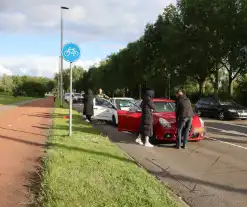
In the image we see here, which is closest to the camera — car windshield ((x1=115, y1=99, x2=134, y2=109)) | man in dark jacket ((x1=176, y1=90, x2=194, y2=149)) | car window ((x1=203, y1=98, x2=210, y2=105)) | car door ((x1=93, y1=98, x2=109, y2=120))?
man in dark jacket ((x1=176, y1=90, x2=194, y2=149))

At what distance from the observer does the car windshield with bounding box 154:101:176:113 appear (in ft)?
42.6

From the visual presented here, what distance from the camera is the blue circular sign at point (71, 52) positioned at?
11633 mm

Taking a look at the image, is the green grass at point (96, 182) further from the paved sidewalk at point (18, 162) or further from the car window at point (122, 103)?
the car window at point (122, 103)

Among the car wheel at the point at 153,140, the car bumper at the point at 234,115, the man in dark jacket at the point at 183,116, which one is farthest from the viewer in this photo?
the car bumper at the point at 234,115

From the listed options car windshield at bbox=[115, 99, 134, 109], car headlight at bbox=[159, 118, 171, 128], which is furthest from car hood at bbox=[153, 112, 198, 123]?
car windshield at bbox=[115, 99, 134, 109]

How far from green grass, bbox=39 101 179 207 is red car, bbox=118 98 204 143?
289 cm

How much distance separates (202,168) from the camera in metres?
8.27

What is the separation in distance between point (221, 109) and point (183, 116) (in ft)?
47.3

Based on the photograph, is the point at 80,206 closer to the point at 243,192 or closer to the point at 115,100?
the point at 243,192

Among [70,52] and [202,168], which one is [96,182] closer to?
[202,168]

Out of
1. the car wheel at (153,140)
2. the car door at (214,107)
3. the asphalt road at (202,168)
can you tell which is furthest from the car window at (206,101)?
the car wheel at (153,140)

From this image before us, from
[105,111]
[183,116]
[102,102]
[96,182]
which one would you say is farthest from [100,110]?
[96,182]

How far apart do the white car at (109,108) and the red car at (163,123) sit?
4.55m

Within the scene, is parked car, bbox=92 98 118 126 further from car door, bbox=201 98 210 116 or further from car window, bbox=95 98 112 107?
car door, bbox=201 98 210 116
